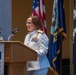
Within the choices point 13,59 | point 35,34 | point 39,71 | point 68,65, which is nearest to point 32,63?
point 39,71

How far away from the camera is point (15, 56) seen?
2.68m

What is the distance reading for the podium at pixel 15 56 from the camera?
2666 millimetres

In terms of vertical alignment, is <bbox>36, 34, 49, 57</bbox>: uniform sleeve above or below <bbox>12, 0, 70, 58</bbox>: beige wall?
below

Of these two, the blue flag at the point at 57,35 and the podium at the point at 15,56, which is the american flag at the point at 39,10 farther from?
the podium at the point at 15,56

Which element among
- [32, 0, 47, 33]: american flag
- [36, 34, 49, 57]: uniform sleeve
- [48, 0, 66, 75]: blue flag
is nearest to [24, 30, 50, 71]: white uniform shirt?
[36, 34, 49, 57]: uniform sleeve

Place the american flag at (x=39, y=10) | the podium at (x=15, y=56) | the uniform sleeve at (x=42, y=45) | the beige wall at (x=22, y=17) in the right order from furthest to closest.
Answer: the beige wall at (x=22, y=17) < the american flag at (x=39, y=10) < the uniform sleeve at (x=42, y=45) < the podium at (x=15, y=56)

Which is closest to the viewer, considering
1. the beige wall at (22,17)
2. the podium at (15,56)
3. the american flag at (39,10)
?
the podium at (15,56)

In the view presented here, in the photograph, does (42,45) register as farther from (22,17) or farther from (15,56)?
(22,17)

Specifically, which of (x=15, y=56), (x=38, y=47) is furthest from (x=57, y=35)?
(x=15, y=56)

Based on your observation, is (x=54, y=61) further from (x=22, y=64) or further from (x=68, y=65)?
(x=22, y=64)

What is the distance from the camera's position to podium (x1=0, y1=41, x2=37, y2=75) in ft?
8.75

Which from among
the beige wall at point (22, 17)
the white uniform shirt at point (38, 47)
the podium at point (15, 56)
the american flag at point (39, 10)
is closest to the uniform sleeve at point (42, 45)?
the white uniform shirt at point (38, 47)

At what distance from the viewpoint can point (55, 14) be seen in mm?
A: 5230

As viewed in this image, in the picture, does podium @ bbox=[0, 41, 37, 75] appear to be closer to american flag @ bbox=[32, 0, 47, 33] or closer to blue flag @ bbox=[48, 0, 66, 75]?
blue flag @ bbox=[48, 0, 66, 75]
